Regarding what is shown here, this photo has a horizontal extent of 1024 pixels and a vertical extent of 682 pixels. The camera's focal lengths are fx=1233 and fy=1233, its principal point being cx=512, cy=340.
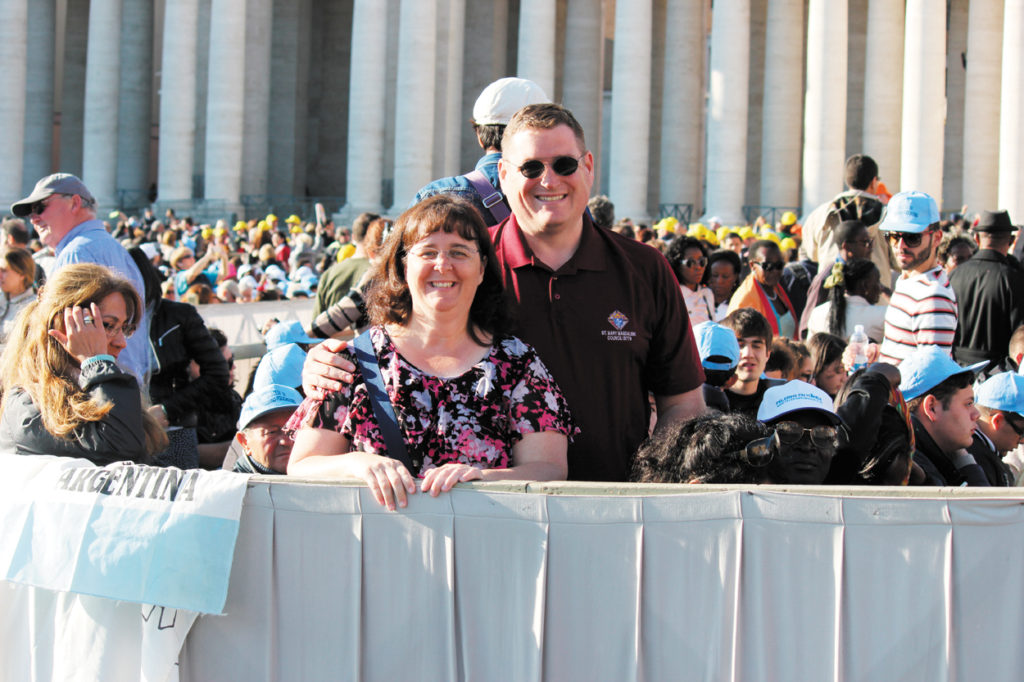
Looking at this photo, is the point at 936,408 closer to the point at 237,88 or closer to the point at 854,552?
the point at 854,552

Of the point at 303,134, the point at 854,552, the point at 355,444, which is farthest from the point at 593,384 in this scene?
the point at 303,134

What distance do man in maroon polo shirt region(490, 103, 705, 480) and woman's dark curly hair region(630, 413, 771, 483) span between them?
0.26 m

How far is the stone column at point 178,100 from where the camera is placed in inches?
1578

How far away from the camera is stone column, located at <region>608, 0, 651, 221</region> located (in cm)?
3644

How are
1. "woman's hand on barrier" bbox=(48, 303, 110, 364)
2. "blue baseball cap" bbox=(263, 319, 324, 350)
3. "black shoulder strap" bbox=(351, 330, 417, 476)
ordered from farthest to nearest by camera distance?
"blue baseball cap" bbox=(263, 319, 324, 350) < "woman's hand on barrier" bbox=(48, 303, 110, 364) < "black shoulder strap" bbox=(351, 330, 417, 476)

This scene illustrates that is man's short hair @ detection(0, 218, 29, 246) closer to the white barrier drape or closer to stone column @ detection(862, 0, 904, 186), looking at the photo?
the white barrier drape

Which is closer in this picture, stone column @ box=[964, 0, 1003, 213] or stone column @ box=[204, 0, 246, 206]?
stone column @ box=[964, 0, 1003, 213]

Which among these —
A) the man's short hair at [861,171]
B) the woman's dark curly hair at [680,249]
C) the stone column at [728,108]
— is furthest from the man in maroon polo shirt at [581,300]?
the stone column at [728,108]

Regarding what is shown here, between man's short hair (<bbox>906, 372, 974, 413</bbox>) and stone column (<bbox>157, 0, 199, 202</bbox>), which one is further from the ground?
stone column (<bbox>157, 0, 199, 202</bbox>)

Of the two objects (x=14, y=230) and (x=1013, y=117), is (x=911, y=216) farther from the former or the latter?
(x=1013, y=117)

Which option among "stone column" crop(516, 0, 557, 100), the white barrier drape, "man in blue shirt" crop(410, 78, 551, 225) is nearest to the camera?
the white barrier drape

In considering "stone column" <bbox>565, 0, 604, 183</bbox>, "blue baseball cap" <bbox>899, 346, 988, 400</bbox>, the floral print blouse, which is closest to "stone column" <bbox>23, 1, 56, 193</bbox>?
Result: "stone column" <bbox>565, 0, 604, 183</bbox>

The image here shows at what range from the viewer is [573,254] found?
505 cm

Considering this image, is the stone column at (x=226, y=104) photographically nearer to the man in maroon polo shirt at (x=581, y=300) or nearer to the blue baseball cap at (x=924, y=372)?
the blue baseball cap at (x=924, y=372)
